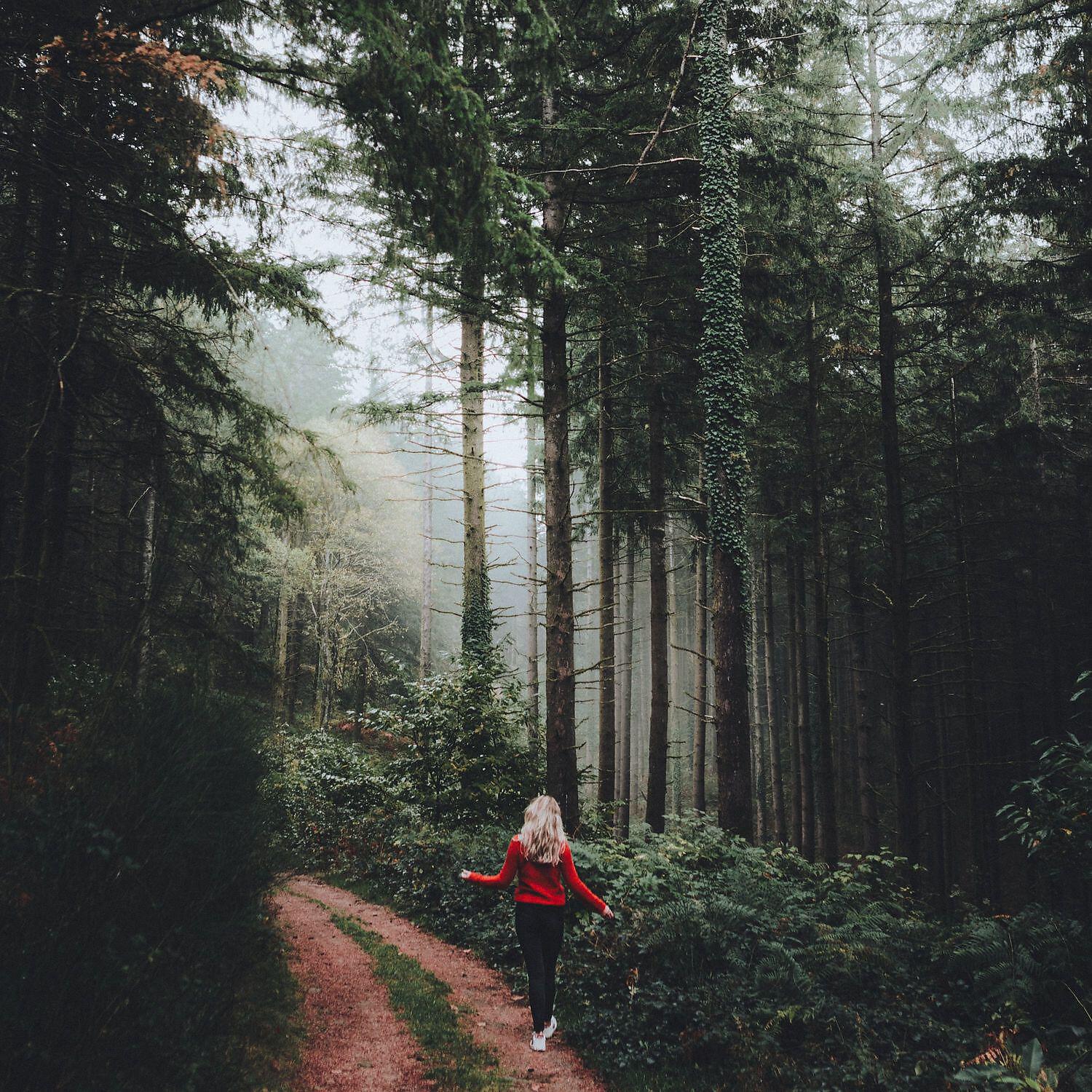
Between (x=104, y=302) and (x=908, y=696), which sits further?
(x=908, y=696)

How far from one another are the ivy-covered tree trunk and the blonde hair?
11.8 feet

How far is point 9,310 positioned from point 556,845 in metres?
5.90

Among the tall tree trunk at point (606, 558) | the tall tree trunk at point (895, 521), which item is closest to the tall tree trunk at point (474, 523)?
the tall tree trunk at point (606, 558)

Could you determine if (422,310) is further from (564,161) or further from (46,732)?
(46,732)

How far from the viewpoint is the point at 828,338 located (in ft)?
44.2

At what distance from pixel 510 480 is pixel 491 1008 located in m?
7.93

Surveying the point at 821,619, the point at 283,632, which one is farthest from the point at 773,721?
the point at 283,632

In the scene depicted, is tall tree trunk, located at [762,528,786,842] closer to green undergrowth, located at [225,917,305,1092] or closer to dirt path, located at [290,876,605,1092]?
dirt path, located at [290,876,605,1092]

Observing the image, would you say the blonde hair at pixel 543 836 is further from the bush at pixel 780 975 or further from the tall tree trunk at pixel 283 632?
the tall tree trunk at pixel 283 632

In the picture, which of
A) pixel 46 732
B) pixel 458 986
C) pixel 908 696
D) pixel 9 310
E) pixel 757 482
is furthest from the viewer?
pixel 757 482

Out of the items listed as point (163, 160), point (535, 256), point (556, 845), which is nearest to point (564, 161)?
point (535, 256)

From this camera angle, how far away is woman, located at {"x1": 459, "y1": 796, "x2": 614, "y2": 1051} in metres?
4.77

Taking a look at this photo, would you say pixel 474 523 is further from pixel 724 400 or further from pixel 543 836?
pixel 543 836

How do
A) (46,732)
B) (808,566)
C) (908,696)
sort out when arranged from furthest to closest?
(808,566) → (908,696) → (46,732)
